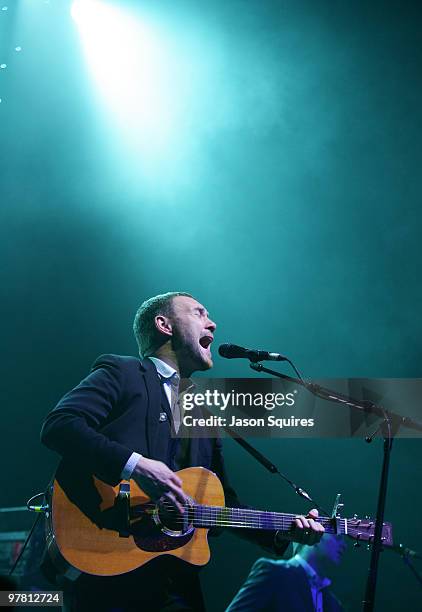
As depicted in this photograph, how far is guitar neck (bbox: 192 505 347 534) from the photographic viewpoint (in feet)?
10.0

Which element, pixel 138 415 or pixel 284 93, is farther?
pixel 284 93

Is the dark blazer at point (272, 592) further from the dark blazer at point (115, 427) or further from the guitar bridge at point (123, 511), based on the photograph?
the guitar bridge at point (123, 511)

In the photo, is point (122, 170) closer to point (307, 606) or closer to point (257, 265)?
point (257, 265)

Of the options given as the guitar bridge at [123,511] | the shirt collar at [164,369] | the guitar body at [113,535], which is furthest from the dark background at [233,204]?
the guitar bridge at [123,511]

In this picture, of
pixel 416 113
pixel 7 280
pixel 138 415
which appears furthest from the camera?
pixel 416 113

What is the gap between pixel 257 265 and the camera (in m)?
5.83

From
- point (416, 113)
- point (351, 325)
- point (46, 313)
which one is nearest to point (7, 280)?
point (46, 313)

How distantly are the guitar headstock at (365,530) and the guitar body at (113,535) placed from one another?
1.03 m

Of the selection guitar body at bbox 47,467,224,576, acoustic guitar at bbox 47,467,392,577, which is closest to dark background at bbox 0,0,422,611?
acoustic guitar at bbox 47,467,392,577

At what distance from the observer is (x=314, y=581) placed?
368cm

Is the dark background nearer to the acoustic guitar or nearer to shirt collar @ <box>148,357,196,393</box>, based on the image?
shirt collar @ <box>148,357,196,393</box>

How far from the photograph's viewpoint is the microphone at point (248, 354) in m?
3.28

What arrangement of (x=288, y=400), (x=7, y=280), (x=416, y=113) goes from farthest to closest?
(x=416, y=113), (x=7, y=280), (x=288, y=400)

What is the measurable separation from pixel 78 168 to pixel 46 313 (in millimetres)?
1539
